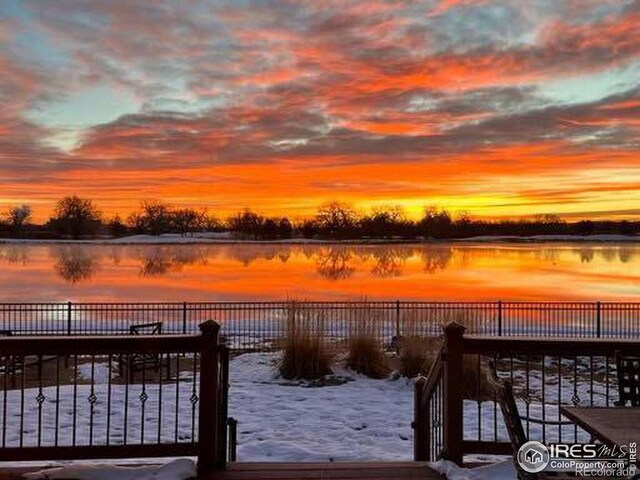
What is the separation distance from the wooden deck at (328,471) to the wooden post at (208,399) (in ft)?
0.55

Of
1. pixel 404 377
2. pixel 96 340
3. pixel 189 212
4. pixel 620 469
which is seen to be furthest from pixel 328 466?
pixel 189 212

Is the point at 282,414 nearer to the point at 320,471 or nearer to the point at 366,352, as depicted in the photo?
the point at 366,352

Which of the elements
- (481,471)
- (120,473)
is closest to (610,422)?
(481,471)

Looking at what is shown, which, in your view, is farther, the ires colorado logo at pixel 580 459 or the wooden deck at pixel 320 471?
the wooden deck at pixel 320 471

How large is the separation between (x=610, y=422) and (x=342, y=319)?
1572 cm

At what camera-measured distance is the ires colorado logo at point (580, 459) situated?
145 inches

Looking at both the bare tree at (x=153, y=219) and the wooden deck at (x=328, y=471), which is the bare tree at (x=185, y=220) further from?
the wooden deck at (x=328, y=471)

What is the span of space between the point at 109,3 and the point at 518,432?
42.0 feet

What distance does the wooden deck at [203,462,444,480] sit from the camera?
564 cm

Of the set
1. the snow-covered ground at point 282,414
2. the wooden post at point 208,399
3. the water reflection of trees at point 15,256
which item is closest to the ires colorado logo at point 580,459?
the snow-covered ground at point 282,414

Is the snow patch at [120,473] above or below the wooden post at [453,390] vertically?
below

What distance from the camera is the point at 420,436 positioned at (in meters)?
6.83

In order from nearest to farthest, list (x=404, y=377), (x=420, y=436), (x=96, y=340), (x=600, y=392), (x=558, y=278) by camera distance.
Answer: (x=96, y=340)
(x=420, y=436)
(x=600, y=392)
(x=404, y=377)
(x=558, y=278)

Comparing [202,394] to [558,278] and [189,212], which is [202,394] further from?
[189,212]
